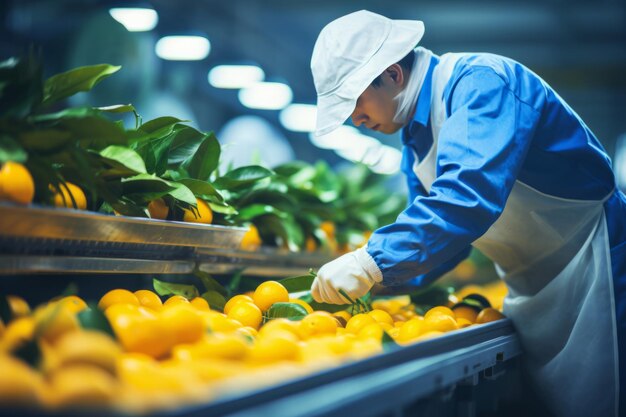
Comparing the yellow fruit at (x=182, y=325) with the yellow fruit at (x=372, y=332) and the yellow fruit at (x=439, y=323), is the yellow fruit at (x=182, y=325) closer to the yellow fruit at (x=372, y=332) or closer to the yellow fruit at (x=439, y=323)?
the yellow fruit at (x=372, y=332)

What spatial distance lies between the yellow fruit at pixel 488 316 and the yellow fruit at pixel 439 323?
1.40 ft

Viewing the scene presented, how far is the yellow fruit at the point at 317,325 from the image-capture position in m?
1.57

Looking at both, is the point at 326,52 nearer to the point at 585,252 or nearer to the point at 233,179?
the point at 233,179

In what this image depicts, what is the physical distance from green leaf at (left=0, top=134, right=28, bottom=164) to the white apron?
50.8 inches

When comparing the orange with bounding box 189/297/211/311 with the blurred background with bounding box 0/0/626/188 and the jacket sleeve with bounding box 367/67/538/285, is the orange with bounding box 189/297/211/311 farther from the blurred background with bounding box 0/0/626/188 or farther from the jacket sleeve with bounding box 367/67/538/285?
the blurred background with bounding box 0/0/626/188

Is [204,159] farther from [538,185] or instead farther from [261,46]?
[261,46]

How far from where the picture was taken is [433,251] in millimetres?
1765

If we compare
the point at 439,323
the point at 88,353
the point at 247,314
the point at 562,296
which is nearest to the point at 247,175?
the point at 247,314

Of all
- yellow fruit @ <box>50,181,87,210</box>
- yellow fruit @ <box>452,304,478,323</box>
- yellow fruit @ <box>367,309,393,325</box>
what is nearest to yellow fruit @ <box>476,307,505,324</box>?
yellow fruit @ <box>452,304,478,323</box>

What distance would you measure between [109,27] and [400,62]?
3.61 m

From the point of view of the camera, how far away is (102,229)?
5.42ft

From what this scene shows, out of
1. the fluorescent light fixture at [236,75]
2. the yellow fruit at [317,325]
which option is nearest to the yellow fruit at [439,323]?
the yellow fruit at [317,325]

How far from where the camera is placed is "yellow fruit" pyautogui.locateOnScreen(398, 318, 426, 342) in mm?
1652

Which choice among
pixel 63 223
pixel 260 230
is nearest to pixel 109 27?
pixel 260 230
